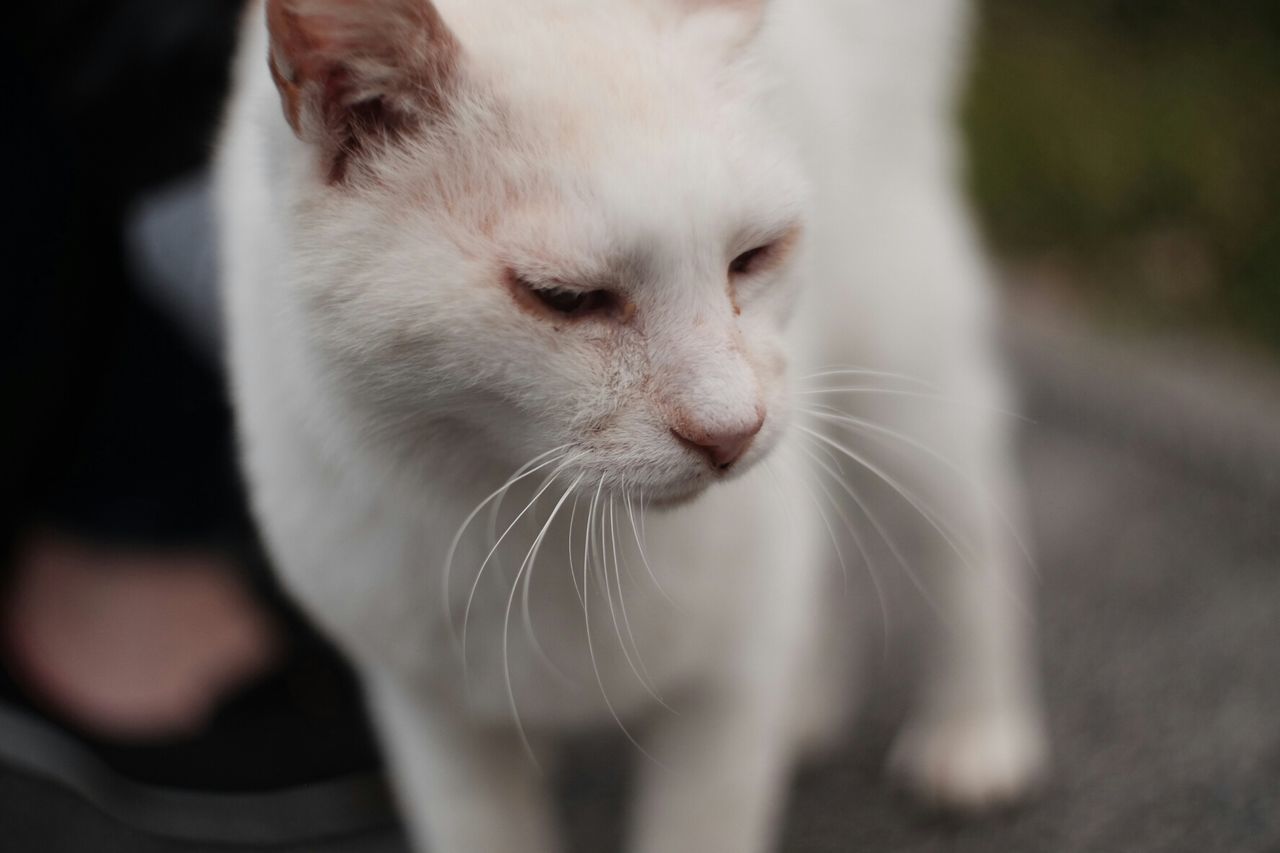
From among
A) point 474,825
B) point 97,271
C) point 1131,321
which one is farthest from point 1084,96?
point 474,825

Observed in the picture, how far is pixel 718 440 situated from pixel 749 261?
0.48ft

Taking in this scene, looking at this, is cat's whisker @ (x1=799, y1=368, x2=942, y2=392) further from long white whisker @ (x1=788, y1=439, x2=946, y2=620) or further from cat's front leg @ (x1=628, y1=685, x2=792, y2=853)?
cat's front leg @ (x1=628, y1=685, x2=792, y2=853)

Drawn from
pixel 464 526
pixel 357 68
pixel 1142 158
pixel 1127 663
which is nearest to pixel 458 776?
pixel 464 526

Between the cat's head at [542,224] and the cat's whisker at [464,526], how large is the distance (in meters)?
0.01

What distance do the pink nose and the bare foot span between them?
1.01m

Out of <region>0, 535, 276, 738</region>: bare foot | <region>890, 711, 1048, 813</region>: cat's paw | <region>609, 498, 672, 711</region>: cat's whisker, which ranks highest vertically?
<region>609, 498, 672, 711</region>: cat's whisker

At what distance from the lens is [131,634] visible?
1.57 metres

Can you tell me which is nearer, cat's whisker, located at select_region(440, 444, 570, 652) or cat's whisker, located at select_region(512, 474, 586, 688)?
cat's whisker, located at select_region(440, 444, 570, 652)

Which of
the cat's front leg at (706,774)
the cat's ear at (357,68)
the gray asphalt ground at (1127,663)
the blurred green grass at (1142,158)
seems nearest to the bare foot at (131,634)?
the gray asphalt ground at (1127,663)

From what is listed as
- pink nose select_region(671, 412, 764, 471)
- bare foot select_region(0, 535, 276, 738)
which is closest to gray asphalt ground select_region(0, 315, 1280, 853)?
bare foot select_region(0, 535, 276, 738)

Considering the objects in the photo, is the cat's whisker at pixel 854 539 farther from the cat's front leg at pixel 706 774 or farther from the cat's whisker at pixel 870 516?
the cat's front leg at pixel 706 774

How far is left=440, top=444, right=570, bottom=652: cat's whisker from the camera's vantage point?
0.76 metres

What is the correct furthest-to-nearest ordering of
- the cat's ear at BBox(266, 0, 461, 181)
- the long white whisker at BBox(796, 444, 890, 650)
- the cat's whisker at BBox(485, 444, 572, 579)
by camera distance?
the long white whisker at BBox(796, 444, 890, 650), the cat's whisker at BBox(485, 444, 572, 579), the cat's ear at BBox(266, 0, 461, 181)

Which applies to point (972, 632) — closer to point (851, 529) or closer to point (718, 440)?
point (851, 529)
